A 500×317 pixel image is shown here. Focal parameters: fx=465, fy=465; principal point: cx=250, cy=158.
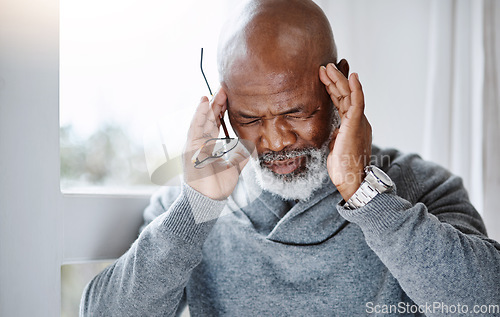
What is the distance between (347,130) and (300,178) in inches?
6.7

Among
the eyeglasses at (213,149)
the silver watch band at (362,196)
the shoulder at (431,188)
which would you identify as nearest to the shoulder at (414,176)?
the shoulder at (431,188)

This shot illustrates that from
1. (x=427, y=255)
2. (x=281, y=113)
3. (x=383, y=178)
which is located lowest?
(x=427, y=255)

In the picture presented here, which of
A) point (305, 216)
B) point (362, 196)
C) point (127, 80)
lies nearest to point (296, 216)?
point (305, 216)

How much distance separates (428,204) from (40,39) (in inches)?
33.6

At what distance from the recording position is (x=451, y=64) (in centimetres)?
146

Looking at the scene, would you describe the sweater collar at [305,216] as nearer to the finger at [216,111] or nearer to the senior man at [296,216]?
the senior man at [296,216]

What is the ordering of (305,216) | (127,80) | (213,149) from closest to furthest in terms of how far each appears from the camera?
1. (127,80)
2. (213,149)
3. (305,216)

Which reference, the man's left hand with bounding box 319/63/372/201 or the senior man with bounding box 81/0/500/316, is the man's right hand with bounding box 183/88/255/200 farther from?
the man's left hand with bounding box 319/63/372/201

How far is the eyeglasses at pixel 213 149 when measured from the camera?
2.99 ft

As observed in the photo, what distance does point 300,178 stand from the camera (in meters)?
1.00

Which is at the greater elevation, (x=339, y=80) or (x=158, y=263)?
(x=339, y=80)

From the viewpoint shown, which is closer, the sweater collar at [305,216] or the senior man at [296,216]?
the senior man at [296,216]

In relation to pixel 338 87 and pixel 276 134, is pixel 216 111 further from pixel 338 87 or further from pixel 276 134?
pixel 338 87

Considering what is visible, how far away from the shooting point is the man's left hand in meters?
0.88
